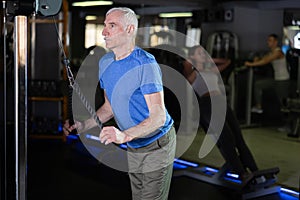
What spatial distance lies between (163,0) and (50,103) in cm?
324

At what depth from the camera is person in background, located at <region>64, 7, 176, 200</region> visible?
234 centimetres

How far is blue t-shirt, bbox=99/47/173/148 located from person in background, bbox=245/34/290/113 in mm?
6038

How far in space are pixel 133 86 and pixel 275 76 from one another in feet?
20.8

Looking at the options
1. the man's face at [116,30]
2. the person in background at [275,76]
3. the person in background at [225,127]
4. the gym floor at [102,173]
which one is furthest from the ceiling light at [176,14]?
the man's face at [116,30]

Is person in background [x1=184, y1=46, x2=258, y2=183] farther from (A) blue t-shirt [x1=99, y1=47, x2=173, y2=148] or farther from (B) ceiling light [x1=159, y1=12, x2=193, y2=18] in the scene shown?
(B) ceiling light [x1=159, y1=12, x2=193, y2=18]

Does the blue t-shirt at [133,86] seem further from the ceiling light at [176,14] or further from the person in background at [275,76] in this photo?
the ceiling light at [176,14]

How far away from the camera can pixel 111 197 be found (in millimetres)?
4449

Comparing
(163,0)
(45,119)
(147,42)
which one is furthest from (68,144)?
(163,0)

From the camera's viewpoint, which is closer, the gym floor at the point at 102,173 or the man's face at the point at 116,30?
the man's face at the point at 116,30

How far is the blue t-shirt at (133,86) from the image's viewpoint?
2385 millimetres

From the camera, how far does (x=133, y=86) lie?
7.91 ft

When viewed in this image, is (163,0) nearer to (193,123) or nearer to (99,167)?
(193,123)

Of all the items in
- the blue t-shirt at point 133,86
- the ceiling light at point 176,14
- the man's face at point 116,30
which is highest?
the ceiling light at point 176,14

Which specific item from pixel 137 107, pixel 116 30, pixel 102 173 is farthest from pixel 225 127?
pixel 116 30
